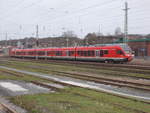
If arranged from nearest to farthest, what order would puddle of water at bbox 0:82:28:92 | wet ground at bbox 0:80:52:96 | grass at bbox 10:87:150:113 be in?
grass at bbox 10:87:150:113
wet ground at bbox 0:80:52:96
puddle of water at bbox 0:82:28:92

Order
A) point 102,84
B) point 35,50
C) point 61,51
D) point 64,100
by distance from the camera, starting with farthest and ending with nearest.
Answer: point 35,50 < point 61,51 < point 102,84 < point 64,100

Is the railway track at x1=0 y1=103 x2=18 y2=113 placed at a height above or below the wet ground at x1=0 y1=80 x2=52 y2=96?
above

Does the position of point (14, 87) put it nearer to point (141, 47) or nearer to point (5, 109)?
point (5, 109)

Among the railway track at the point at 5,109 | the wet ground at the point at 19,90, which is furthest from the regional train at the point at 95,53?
the railway track at the point at 5,109

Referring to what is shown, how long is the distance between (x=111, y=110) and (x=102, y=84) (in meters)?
6.98

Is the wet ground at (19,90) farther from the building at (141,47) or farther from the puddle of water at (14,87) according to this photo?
the building at (141,47)

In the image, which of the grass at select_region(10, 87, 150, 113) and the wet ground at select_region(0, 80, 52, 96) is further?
the wet ground at select_region(0, 80, 52, 96)

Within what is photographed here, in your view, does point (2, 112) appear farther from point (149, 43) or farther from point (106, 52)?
point (149, 43)

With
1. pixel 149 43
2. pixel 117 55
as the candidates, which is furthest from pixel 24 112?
pixel 149 43

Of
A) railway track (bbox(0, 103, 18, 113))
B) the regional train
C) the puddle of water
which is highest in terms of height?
the regional train

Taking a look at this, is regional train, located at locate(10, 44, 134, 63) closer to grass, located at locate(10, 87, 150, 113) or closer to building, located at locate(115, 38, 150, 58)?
building, located at locate(115, 38, 150, 58)

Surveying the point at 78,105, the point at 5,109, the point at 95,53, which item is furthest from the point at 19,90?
the point at 95,53

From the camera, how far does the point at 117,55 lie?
102ft

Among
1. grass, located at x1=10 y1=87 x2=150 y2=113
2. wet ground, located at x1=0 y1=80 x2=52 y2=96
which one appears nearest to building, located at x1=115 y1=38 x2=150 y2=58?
wet ground, located at x1=0 y1=80 x2=52 y2=96
